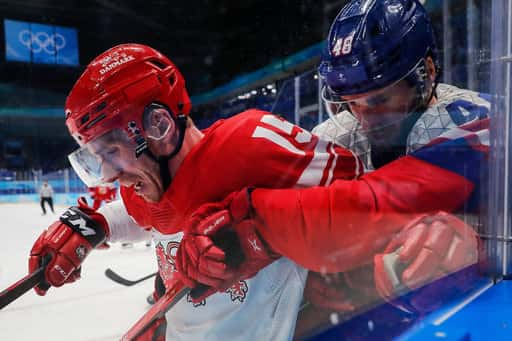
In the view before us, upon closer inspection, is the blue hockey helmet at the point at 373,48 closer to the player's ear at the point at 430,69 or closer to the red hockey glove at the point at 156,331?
the player's ear at the point at 430,69

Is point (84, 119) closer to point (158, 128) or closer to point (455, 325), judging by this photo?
point (158, 128)

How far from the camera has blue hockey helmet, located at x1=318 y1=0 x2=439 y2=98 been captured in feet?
1.38

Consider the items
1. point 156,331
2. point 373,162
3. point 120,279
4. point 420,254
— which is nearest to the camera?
point 420,254

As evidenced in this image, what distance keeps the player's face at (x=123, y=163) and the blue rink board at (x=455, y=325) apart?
A: 12.0 inches

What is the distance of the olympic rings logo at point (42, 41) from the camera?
66 centimetres

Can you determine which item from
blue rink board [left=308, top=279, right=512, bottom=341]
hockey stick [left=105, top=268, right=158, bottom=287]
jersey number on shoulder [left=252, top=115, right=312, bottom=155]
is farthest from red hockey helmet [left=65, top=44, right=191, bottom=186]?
hockey stick [left=105, top=268, right=158, bottom=287]

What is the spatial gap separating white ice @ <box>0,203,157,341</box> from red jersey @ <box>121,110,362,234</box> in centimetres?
36

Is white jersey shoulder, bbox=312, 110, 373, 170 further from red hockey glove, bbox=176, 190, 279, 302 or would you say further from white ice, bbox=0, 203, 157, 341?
white ice, bbox=0, 203, 157, 341

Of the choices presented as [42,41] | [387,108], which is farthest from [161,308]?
[42,41]

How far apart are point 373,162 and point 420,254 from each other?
0.14 m

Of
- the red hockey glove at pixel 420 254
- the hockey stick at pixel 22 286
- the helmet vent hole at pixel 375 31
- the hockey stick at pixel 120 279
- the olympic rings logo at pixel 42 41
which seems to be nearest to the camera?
the red hockey glove at pixel 420 254

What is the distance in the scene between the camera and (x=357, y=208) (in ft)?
1.14

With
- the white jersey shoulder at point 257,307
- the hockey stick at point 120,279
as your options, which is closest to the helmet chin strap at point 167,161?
the white jersey shoulder at point 257,307

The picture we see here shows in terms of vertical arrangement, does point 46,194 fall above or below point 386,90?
below
